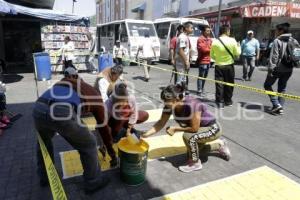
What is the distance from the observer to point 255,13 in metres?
18.7

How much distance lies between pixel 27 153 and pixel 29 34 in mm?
13234

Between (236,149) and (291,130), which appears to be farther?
(291,130)

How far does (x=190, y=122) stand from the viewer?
3.78 meters

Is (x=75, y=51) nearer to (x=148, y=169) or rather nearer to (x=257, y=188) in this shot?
(x=148, y=169)

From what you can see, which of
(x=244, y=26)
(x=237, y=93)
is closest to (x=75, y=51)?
(x=237, y=93)

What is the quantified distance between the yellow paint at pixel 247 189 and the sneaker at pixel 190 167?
364 mm

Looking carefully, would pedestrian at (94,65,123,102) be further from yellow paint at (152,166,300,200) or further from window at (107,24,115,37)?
window at (107,24,115,37)

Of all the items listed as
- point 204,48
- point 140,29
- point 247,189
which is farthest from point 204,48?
point 140,29

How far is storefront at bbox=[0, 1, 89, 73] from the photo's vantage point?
41.4 feet

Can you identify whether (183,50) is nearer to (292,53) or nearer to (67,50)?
(292,53)

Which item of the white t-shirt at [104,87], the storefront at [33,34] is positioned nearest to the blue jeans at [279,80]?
the white t-shirt at [104,87]

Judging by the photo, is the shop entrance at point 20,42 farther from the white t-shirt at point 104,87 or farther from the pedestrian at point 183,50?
the white t-shirt at point 104,87

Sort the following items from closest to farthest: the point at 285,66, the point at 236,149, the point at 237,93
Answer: the point at 236,149 → the point at 285,66 → the point at 237,93

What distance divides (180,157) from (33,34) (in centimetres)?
1431
